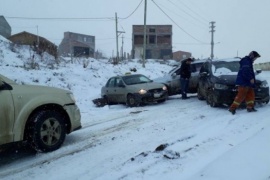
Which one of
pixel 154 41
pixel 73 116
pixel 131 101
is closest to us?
pixel 73 116

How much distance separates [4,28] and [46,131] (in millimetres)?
60214

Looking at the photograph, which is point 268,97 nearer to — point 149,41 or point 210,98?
point 210,98

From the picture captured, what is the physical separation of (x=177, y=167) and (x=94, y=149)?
2033 millimetres

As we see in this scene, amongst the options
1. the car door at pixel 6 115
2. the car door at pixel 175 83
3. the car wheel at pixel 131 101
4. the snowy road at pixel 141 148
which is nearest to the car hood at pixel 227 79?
the snowy road at pixel 141 148

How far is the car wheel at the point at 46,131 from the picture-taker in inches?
227

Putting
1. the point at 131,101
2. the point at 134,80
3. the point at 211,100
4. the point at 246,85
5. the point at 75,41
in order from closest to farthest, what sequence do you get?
the point at 246,85, the point at 211,100, the point at 131,101, the point at 134,80, the point at 75,41

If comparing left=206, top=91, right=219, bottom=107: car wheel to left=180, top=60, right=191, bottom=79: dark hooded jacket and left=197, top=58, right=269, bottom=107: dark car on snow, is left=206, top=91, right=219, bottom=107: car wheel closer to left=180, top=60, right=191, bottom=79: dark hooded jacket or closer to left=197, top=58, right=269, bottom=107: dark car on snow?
left=197, top=58, right=269, bottom=107: dark car on snow

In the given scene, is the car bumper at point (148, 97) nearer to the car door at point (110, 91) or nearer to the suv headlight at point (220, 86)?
the car door at point (110, 91)

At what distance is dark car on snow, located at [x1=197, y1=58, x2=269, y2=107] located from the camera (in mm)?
9620

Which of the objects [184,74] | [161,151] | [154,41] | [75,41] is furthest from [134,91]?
[75,41]

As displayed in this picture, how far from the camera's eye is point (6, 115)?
5375mm

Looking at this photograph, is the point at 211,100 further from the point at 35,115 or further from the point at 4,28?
the point at 4,28

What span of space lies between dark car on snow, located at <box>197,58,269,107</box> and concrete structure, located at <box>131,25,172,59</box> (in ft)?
170

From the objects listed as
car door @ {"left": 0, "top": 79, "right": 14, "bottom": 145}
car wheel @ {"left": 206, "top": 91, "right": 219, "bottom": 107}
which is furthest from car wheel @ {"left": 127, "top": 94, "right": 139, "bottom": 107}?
car door @ {"left": 0, "top": 79, "right": 14, "bottom": 145}
